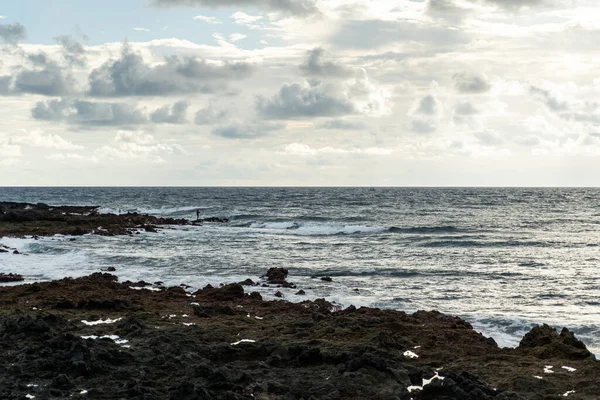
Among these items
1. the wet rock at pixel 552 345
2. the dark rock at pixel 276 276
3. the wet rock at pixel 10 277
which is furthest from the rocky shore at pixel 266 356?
the dark rock at pixel 276 276

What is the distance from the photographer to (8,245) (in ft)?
122

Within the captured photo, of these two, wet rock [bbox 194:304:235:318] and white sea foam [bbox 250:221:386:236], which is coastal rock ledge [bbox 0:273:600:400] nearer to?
wet rock [bbox 194:304:235:318]

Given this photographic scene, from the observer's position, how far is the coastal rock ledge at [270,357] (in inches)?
408

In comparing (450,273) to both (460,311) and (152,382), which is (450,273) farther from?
(152,382)

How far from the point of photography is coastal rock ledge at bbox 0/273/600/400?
10367 mm

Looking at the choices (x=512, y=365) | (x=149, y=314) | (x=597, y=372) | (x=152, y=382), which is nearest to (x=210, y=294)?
(x=149, y=314)

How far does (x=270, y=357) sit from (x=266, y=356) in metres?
0.41

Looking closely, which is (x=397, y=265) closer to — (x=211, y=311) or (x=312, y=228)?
(x=211, y=311)

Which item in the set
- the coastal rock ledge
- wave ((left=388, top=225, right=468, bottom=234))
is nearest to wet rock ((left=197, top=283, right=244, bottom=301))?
the coastal rock ledge

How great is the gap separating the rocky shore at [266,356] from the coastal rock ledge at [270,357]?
1.1 inches

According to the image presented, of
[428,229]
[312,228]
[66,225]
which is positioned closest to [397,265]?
[428,229]

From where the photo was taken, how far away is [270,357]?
1223 centimetres

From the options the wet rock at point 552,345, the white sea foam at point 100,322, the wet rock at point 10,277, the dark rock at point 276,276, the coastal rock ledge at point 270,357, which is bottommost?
the wet rock at point 10,277

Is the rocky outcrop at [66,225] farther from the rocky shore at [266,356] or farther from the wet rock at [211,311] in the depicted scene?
the wet rock at [211,311]
